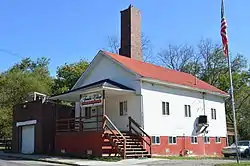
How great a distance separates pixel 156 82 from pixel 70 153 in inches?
320

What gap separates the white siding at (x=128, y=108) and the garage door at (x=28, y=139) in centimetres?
657

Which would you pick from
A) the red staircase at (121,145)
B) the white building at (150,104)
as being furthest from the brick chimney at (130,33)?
the red staircase at (121,145)

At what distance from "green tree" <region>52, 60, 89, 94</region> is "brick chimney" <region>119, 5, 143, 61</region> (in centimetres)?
1992

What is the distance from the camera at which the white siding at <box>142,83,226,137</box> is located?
27016 millimetres

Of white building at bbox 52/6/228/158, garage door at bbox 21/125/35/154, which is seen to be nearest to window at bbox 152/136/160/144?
white building at bbox 52/6/228/158

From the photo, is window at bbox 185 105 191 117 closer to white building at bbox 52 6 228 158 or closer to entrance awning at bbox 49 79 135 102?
white building at bbox 52 6 228 158

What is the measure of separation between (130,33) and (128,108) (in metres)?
9.63

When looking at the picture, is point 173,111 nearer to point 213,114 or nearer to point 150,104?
point 150,104

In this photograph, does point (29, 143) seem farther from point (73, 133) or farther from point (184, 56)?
point (184, 56)

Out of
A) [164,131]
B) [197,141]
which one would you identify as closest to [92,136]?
[164,131]

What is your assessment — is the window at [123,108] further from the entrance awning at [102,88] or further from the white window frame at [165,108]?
the white window frame at [165,108]

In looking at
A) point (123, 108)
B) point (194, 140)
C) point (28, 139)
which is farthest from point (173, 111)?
point (28, 139)

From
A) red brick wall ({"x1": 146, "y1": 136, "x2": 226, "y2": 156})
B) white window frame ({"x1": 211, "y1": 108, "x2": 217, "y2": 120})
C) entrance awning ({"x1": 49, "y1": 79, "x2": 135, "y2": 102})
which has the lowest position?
red brick wall ({"x1": 146, "y1": 136, "x2": 226, "y2": 156})

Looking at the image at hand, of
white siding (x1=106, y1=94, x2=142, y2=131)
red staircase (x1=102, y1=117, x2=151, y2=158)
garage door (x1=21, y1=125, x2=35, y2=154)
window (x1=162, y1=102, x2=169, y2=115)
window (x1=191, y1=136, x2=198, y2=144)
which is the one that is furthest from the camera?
window (x1=191, y1=136, x2=198, y2=144)
